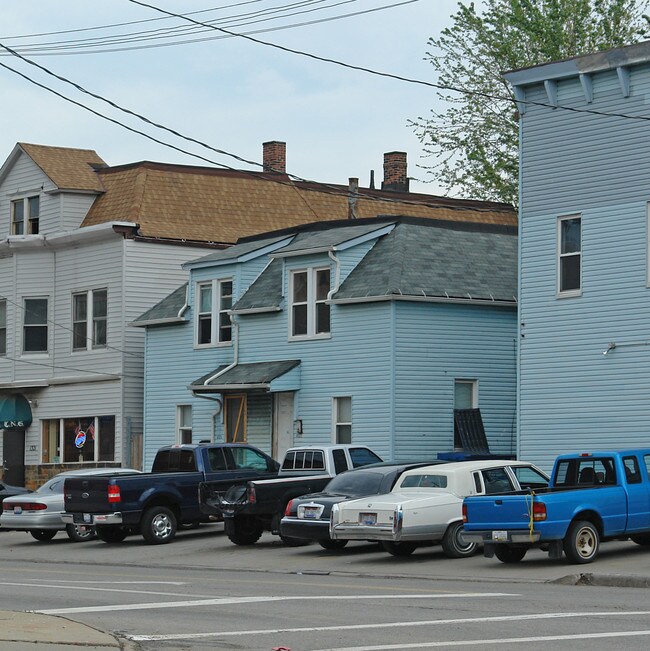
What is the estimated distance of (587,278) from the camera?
28.4 m

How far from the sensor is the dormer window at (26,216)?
44.8 m

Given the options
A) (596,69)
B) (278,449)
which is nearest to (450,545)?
(596,69)

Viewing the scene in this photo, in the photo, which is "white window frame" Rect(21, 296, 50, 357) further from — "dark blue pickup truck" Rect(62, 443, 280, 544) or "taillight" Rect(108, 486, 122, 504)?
"taillight" Rect(108, 486, 122, 504)

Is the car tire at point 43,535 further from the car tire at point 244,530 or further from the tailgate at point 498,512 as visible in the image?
the tailgate at point 498,512

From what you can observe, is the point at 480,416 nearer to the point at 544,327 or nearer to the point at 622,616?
the point at 544,327

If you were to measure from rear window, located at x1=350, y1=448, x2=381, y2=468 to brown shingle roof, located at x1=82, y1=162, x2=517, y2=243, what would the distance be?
15.6 m

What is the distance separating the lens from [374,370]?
33375 mm

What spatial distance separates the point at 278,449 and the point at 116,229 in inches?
369

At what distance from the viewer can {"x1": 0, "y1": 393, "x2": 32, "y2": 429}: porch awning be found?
4466 cm

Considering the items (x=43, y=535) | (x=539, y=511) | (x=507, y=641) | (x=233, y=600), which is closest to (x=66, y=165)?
(x=43, y=535)

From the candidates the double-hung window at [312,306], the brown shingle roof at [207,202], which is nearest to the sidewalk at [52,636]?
the double-hung window at [312,306]

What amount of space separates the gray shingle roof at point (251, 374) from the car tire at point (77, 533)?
7058mm

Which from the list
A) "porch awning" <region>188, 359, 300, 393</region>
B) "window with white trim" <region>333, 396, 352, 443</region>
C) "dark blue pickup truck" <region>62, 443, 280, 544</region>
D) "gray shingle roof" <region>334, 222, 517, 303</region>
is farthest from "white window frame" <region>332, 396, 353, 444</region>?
"dark blue pickup truck" <region>62, 443, 280, 544</region>

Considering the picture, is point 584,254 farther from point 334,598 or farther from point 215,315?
point 334,598
